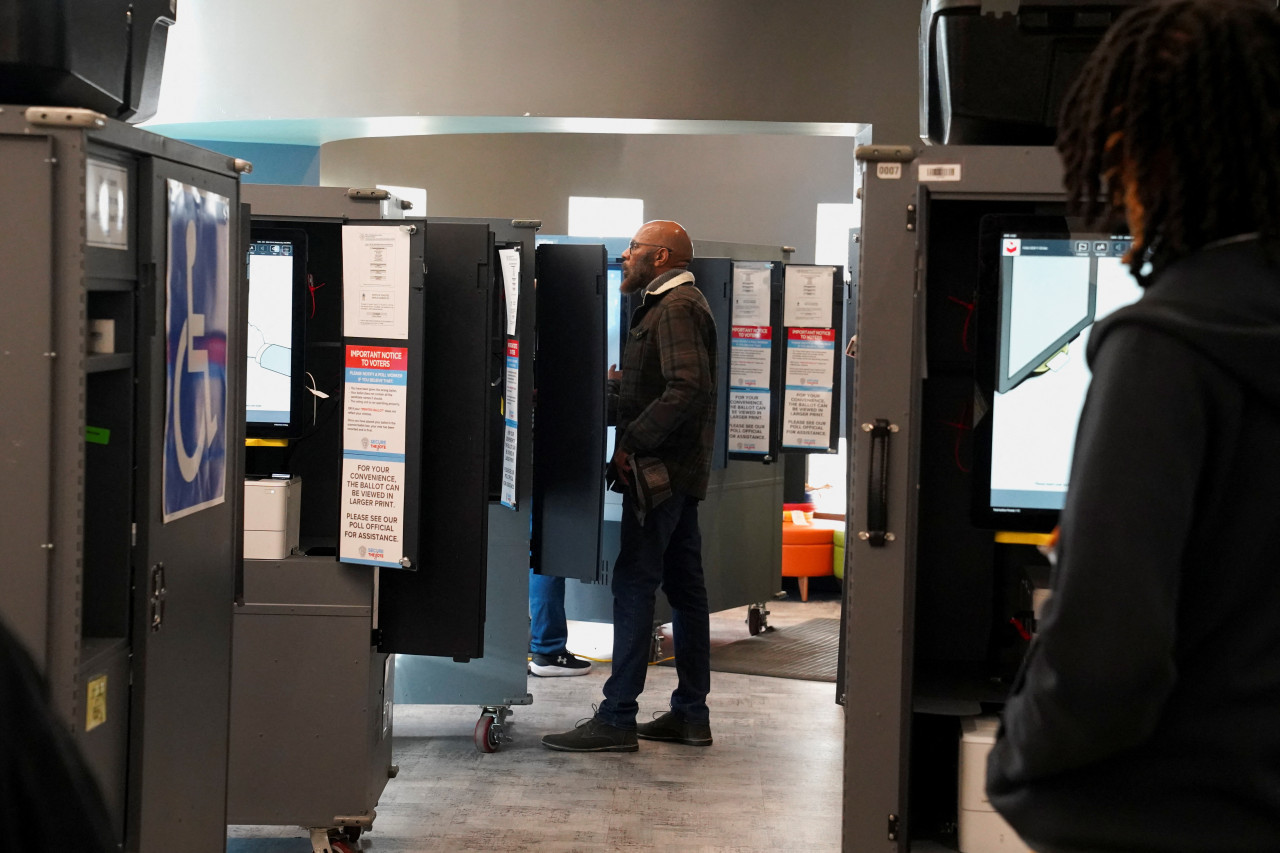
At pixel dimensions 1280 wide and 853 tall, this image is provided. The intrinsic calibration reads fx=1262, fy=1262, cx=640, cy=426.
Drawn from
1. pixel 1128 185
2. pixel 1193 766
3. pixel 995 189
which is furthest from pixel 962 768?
pixel 1128 185

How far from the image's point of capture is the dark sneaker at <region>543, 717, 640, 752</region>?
4.36 m

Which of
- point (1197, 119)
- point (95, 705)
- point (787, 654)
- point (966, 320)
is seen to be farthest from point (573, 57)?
point (1197, 119)

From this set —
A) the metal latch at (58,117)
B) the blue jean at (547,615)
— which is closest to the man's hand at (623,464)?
the blue jean at (547,615)

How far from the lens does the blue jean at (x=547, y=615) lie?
533 centimetres

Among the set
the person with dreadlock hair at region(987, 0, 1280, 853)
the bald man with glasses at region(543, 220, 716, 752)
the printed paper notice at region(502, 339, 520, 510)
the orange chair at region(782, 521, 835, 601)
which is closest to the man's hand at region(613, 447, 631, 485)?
the bald man with glasses at region(543, 220, 716, 752)

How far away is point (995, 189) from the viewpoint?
2.16 meters

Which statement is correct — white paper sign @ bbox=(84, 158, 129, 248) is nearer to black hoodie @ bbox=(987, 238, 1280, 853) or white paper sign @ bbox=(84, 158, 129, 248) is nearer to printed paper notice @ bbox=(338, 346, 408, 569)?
printed paper notice @ bbox=(338, 346, 408, 569)

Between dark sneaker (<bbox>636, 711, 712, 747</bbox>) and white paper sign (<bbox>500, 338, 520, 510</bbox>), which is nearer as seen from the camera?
white paper sign (<bbox>500, 338, 520, 510</bbox>)

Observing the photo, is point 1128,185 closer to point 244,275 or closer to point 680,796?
point 244,275

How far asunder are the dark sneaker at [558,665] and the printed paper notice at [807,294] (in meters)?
1.73

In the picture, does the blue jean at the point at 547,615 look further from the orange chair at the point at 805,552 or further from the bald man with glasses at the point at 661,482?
the orange chair at the point at 805,552

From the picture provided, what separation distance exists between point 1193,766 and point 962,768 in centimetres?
127

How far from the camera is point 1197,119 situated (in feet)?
3.57

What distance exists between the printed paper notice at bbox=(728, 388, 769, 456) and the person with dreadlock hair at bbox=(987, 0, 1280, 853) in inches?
170
